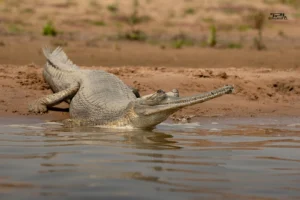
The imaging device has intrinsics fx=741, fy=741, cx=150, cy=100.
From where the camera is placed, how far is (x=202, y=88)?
10.1m

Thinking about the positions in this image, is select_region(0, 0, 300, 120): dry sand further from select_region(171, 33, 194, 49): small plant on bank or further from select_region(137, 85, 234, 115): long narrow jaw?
select_region(137, 85, 234, 115): long narrow jaw

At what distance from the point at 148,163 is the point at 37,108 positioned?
363 cm

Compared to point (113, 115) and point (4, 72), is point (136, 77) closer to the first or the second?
point (4, 72)

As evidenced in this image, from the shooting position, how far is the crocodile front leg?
8594 millimetres

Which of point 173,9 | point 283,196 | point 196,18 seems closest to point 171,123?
point 283,196

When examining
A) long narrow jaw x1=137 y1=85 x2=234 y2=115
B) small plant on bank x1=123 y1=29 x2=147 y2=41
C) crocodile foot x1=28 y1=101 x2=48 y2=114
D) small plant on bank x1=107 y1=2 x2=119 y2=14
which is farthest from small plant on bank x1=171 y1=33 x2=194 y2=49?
long narrow jaw x1=137 y1=85 x2=234 y2=115

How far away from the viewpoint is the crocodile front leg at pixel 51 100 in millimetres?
8594

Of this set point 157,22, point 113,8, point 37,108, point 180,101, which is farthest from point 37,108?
point 113,8

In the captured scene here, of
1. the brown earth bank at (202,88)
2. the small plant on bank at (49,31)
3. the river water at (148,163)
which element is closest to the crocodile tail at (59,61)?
the brown earth bank at (202,88)

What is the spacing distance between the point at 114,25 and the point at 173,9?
16.2 feet

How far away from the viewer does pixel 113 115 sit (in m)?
7.70

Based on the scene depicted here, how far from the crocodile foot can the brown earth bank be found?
72 mm

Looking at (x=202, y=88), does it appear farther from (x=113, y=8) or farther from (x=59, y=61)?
(x=113, y=8)

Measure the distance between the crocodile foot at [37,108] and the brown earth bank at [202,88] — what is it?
72 mm
